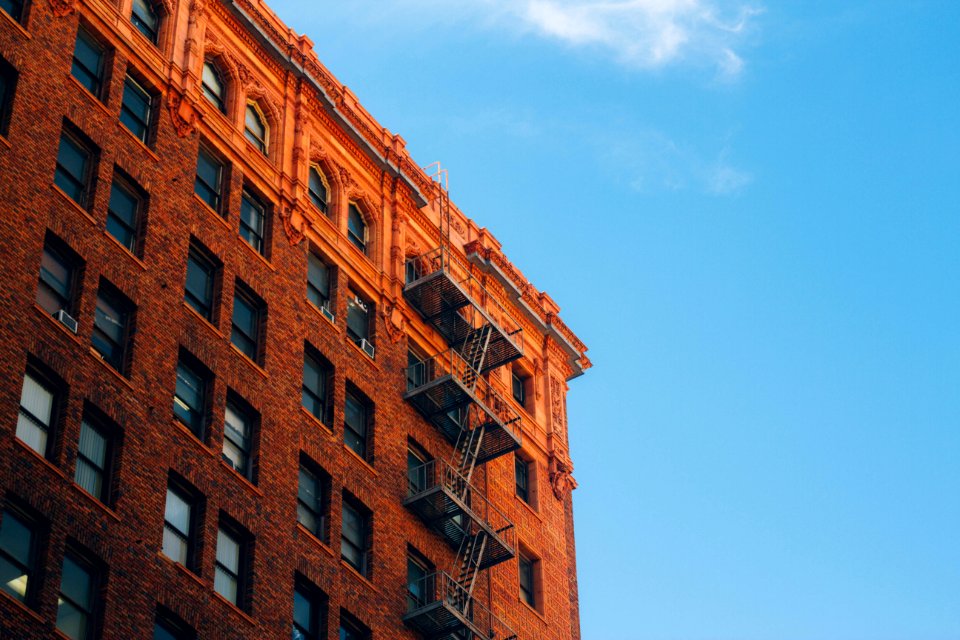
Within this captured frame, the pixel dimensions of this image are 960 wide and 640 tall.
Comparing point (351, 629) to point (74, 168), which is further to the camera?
point (351, 629)

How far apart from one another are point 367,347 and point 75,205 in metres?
13.2

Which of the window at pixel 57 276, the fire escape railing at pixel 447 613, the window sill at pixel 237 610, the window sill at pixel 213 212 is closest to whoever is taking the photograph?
the window at pixel 57 276

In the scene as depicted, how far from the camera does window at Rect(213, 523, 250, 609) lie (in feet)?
143

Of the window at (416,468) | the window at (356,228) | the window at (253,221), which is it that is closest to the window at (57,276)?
the window at (253,221)

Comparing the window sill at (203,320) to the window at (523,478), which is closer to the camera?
the window sill at (203,320)

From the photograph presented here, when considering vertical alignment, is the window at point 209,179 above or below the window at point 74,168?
above

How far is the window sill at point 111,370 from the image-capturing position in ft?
138

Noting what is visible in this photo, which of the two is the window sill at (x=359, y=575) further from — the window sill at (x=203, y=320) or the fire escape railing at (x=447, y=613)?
the window sill at (x=203, y=320)

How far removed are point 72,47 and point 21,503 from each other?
14.4m

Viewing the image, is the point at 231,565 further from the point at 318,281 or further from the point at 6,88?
the point at 6,88

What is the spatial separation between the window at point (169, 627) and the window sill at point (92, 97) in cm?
1375

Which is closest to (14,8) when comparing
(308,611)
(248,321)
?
(248,321)

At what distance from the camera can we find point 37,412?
40.0 metres

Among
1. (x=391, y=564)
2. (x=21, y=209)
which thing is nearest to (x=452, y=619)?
(x=391, y=564)
